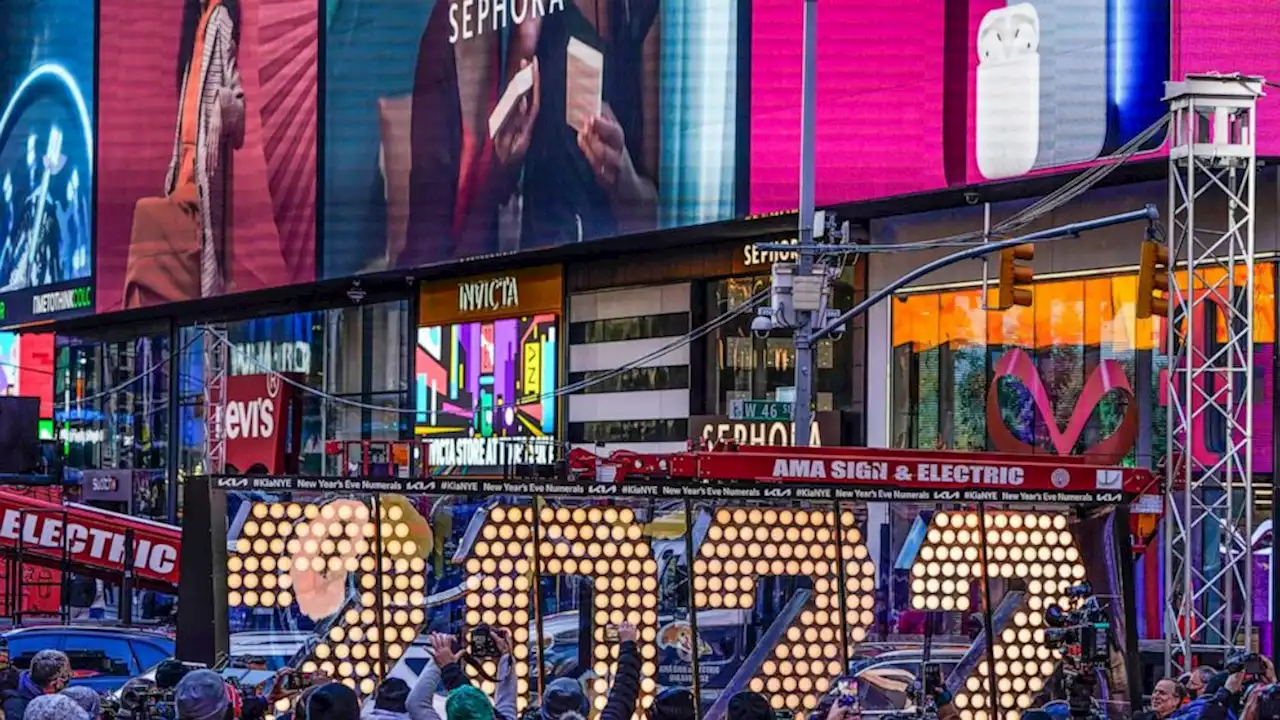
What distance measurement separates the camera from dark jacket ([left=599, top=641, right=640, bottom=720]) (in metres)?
10.3

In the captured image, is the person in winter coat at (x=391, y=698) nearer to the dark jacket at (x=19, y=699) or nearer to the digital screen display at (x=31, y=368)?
the dark jacket at (x=19, y=699)

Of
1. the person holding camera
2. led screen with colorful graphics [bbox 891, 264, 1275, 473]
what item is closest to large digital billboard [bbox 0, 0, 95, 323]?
led screen with colorful graphics [bbox 891, 264, 1275, 473]

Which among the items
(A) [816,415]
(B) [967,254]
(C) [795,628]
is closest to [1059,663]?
(C) [795,628]

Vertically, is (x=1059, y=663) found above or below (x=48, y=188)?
below

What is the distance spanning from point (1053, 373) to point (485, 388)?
20.2 metres

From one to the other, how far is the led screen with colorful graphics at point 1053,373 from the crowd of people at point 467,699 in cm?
1904

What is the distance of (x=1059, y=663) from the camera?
58.5 ft

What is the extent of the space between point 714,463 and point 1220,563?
1663 centimetres

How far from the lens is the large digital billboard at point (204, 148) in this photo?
60062 mm

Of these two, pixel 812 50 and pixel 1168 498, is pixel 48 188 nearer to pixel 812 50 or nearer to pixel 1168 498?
pixel 812 50

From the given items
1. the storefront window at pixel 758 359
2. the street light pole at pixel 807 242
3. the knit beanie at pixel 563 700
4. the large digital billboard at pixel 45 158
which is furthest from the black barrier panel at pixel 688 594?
the large digital billboard at pixel 45 158

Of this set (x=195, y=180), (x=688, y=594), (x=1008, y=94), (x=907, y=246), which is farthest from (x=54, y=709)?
(x=195, y=180)

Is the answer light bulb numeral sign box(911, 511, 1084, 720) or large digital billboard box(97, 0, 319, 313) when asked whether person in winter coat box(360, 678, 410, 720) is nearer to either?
light bulb numeral sign box(911, 511, 1084, 720)

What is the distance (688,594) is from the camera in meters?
17.3
